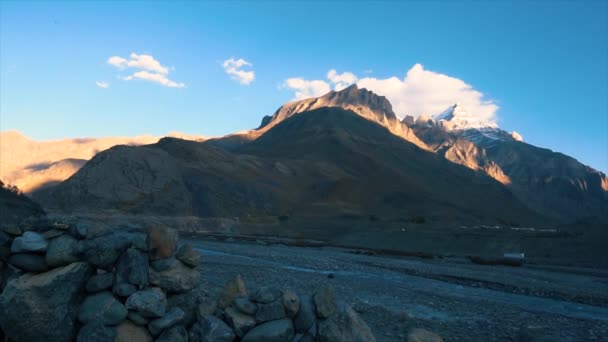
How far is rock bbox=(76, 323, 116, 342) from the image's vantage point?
27.0 feet

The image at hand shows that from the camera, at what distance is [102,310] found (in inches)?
331

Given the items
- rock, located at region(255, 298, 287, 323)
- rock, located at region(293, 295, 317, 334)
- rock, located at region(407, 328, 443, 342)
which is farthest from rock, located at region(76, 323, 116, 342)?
rock, located at region(407, 328, 443, 342)

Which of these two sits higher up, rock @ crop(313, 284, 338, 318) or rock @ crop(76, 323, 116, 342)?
rock @ crop(313, 284, 338, 318)

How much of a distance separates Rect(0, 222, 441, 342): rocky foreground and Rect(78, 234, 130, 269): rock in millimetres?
16

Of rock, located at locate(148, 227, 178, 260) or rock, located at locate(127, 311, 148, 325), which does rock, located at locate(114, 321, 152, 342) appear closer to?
rock, located at locate(127, 311, 148, 325)

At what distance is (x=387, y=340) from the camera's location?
1189cm

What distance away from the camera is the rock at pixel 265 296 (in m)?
9.12

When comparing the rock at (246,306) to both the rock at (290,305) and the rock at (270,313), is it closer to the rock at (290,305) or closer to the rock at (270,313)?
the rock at (270,313)

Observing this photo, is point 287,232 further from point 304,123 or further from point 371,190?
point 304,123

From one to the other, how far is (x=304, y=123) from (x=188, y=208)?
103 metres

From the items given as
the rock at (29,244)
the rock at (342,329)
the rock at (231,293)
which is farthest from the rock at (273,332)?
the rock at (29,244)

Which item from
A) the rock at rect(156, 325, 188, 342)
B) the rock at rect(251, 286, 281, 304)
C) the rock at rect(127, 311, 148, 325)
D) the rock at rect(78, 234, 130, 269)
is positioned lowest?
the rock at rect(156, 325, 188, 342)

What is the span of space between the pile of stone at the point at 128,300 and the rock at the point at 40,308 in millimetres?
16

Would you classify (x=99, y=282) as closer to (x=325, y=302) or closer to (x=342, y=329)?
(x=325, y=302)
